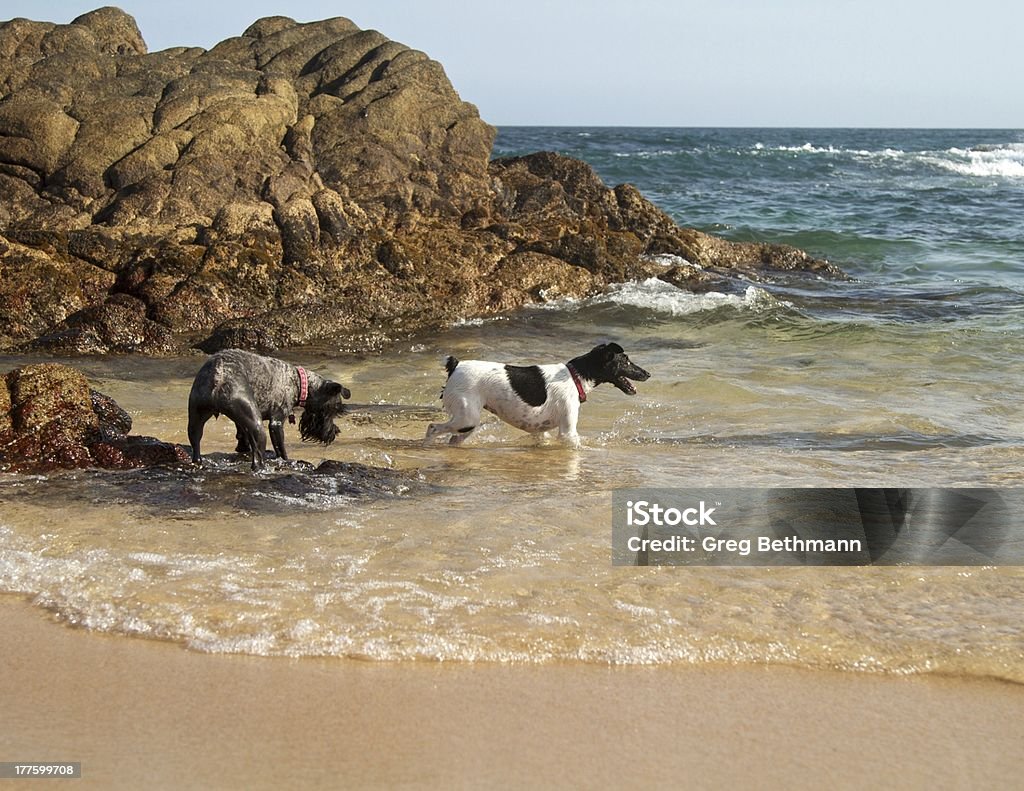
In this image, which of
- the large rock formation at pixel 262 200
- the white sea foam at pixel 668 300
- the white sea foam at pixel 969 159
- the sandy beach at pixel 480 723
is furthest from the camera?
the white sea foam at pixel 969 159

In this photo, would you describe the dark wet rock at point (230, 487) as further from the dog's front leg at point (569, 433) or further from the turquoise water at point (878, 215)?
the turquoise water at point (878, 215)

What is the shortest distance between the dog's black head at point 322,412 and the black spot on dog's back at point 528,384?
150cm

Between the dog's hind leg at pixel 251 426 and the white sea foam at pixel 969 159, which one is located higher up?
the white sea foam at pixel 969 159

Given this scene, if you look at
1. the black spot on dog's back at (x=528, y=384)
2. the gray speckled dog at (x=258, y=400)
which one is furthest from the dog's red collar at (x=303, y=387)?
the black spot on dog's back at (x=528, y=384)

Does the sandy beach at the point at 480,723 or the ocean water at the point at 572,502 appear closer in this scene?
the sandy beach at the point at 480,723

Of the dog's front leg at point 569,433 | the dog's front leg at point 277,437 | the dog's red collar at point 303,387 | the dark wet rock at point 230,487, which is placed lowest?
the dog's front leg at point 569,433

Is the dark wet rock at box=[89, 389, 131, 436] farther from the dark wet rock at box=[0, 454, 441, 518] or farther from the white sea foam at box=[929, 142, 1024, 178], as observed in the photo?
the white sea foam at box=[929, 142, 1024, 178]

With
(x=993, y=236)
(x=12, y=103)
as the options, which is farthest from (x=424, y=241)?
(x=993, y=236)

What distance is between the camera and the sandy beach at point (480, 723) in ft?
12.4

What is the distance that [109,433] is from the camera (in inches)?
316

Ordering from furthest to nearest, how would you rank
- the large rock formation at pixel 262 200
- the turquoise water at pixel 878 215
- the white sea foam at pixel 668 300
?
the turquoise water at pixel 878 215 < the white sea foam at pixel 668 300 < the large rock formation at pixel 262 200

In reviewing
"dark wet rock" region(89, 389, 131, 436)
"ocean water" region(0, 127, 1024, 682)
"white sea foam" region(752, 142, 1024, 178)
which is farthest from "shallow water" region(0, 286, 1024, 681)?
"white sea foam" region(752, 142, 1024, 178)

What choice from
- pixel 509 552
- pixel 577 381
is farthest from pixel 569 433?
pixel 509 552

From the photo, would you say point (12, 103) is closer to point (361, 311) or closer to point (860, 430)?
point (361, 311)
